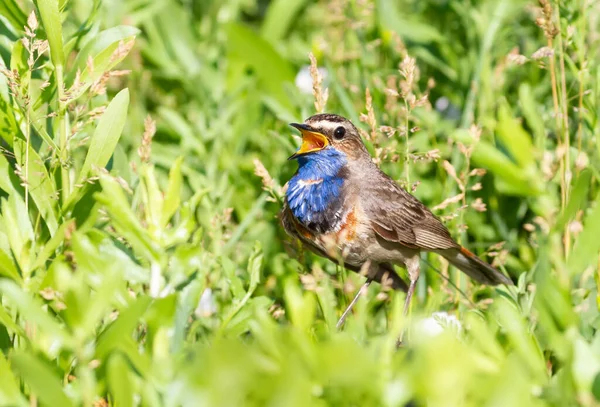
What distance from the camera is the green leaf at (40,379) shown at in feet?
6.25

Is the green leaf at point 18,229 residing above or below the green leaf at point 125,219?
below

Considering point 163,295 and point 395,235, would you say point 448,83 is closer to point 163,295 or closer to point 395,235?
point 395,235

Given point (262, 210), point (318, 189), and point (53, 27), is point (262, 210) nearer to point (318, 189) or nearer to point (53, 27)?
point (318, 189)

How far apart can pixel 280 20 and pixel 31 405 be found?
474 centimetres

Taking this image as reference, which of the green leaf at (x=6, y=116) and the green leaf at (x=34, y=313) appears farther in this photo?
the green leaf at (x=6, y=116)

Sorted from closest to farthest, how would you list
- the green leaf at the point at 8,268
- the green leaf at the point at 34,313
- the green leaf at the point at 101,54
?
the green leaf at the point at 34,313 < the green leaf at the point at 8,268 < the green leaf at the point at 101,54

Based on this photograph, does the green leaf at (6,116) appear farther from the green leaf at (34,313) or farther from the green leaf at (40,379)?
the green leaf at (40,379)

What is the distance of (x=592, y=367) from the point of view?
2.05 m

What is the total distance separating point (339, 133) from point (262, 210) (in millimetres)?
913

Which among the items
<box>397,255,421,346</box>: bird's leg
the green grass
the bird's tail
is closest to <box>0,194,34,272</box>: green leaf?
the green grass

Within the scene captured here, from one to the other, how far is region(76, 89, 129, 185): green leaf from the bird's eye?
1.34 meters

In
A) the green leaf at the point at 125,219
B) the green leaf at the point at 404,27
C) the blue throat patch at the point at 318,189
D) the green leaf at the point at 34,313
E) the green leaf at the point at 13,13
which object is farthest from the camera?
the green leaf at the point at 404,27

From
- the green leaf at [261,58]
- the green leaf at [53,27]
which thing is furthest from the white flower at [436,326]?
the green leaf at [261,58]

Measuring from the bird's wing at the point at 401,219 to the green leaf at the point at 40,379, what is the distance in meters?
2.39
